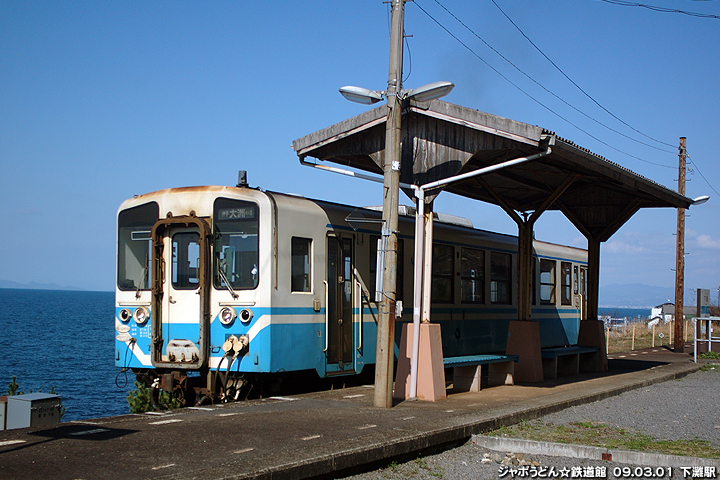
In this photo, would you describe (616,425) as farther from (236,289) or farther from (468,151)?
(236,289)

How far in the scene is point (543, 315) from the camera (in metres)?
17.6

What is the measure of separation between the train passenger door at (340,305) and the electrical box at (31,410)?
4162mm

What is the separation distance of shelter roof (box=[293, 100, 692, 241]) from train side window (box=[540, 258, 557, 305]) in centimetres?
382

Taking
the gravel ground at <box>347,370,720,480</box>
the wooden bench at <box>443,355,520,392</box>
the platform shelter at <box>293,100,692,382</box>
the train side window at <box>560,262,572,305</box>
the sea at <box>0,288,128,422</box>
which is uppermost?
the platform shelter at <box>293,100,692,382</box>

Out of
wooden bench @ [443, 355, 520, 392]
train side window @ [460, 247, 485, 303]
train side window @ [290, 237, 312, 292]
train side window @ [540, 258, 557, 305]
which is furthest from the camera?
train side window @ [540, 258, 557, 305]

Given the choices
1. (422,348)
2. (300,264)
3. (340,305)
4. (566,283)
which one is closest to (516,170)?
(340,305)

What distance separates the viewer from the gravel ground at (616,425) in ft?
21.4

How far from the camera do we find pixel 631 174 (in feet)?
41.9

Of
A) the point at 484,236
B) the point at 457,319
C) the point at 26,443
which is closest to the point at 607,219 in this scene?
the point at 484,236

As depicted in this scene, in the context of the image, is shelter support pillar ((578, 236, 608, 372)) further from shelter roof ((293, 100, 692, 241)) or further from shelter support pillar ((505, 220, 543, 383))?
shelter support pillar ((505, 220, 543, 383))

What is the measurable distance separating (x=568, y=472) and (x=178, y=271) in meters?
6.14

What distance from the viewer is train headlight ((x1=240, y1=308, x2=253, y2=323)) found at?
9.86 meters

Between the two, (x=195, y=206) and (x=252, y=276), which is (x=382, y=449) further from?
(x=195, y=206)

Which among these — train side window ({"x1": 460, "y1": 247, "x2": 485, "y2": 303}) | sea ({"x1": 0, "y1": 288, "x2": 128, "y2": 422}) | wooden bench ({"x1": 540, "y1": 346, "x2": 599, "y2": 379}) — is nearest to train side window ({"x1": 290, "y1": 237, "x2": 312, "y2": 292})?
sea ({"x1": 0, "y1": 288, "x2": 128, "y2": 422})
